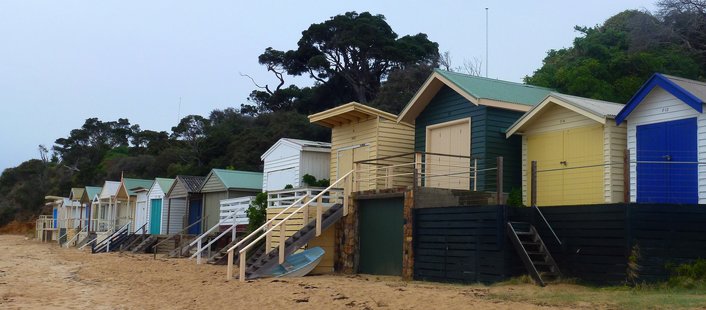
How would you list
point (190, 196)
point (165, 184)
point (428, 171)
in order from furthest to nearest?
point (165, 184)
point (190, 196)
point (428, 171)

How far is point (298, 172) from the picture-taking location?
88.0 ft

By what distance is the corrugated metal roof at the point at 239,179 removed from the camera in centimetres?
3322

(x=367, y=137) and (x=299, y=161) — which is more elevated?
(x=367, y=137)

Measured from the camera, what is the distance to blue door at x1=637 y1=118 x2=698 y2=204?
14.9 m

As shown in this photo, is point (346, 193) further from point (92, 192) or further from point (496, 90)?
point (92, 192)

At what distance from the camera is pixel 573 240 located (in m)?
14.5

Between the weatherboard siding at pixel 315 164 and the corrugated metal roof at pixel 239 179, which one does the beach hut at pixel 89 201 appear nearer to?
the corrugated metal roof at pixel 239 179

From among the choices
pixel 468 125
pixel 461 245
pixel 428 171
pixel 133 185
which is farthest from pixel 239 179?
pixel 461 245

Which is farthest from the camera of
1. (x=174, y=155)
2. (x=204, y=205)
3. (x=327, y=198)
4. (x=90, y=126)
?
(x=90, y=126)

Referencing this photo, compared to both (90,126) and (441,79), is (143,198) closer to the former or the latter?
(441,79)

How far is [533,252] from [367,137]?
31.1 feet

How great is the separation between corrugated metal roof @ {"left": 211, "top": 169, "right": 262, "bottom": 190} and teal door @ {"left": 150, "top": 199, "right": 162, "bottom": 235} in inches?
299

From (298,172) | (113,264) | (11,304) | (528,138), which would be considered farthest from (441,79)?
(113,264)

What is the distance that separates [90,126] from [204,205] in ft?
197
